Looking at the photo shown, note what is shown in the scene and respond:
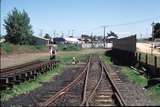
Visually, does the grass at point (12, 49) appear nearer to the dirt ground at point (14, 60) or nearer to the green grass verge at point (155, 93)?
the dirt ground at point (14, 60)

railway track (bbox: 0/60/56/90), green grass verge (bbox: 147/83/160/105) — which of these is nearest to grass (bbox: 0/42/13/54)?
railway track (bbox: 0/60/56/90)

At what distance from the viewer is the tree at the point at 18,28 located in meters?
106

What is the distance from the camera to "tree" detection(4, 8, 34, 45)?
106 meters

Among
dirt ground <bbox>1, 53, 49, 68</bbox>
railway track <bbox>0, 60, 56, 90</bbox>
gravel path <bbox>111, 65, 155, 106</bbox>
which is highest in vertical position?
railway track <bbox>0, 60, 56, 90</bbox>

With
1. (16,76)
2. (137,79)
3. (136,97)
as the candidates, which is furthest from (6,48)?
(136,97)

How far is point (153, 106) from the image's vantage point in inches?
518

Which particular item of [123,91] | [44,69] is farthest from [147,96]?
[44,69]

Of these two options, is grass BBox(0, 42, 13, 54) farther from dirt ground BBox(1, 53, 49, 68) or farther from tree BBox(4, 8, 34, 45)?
tree BBox(4, 8, 34, 45)

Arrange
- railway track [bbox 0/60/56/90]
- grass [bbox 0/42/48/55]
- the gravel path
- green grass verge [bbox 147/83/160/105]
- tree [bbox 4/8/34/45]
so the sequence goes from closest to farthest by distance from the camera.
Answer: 1. the gravel path
2. green grass verge [bbox 147/83/160/105]
3. railway track [bbox 0/60/56/90]
4. grass [bbox 0/42/48/55]
5. tree [bbox 4/8/34/45]

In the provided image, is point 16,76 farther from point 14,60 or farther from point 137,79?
point 14,60

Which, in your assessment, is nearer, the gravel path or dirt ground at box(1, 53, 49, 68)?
the gravel path

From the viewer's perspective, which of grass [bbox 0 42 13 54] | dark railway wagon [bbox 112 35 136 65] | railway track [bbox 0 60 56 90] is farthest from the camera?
grass [bbox 0 42 13 54]

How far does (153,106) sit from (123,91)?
5.88 meters

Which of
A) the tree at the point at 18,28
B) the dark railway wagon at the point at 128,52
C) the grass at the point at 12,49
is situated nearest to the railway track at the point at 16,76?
the dark railway wagon at the point at 128,52
